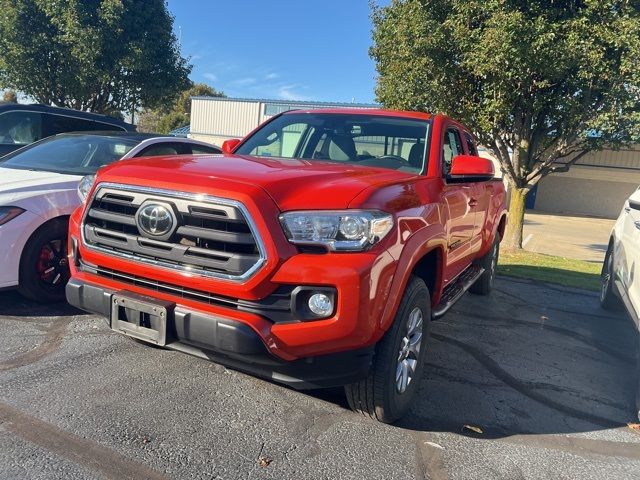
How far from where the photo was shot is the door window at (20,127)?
7.77 m

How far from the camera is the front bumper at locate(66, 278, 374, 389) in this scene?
2.62 m

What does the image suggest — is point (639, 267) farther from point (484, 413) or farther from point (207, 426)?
point (207, 426)

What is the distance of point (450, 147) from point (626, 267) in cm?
206

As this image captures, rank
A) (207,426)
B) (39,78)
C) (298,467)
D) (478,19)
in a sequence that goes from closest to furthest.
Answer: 1. (298,467)
2. (207,426)
3. (478,19)
4. (39,78)

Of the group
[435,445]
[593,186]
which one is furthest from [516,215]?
[593,186]

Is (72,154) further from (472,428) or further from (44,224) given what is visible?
(472,428)

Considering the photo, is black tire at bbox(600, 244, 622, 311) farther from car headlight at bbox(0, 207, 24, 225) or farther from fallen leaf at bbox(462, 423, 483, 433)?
car headlight at bbox(0, 207, 24, 225)

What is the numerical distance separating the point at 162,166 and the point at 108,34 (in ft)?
47.6

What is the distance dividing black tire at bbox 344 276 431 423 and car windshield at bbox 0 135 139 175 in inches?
143

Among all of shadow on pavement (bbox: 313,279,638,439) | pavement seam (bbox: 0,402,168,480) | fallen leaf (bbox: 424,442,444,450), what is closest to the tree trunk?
shadow on pavement (bbox: 313,279,638,439)

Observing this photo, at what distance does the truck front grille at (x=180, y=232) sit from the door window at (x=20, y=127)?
5793 millimetres

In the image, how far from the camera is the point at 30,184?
15.1 feet

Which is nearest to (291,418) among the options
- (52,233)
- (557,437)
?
(557,437)

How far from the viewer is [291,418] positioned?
3191 mm
